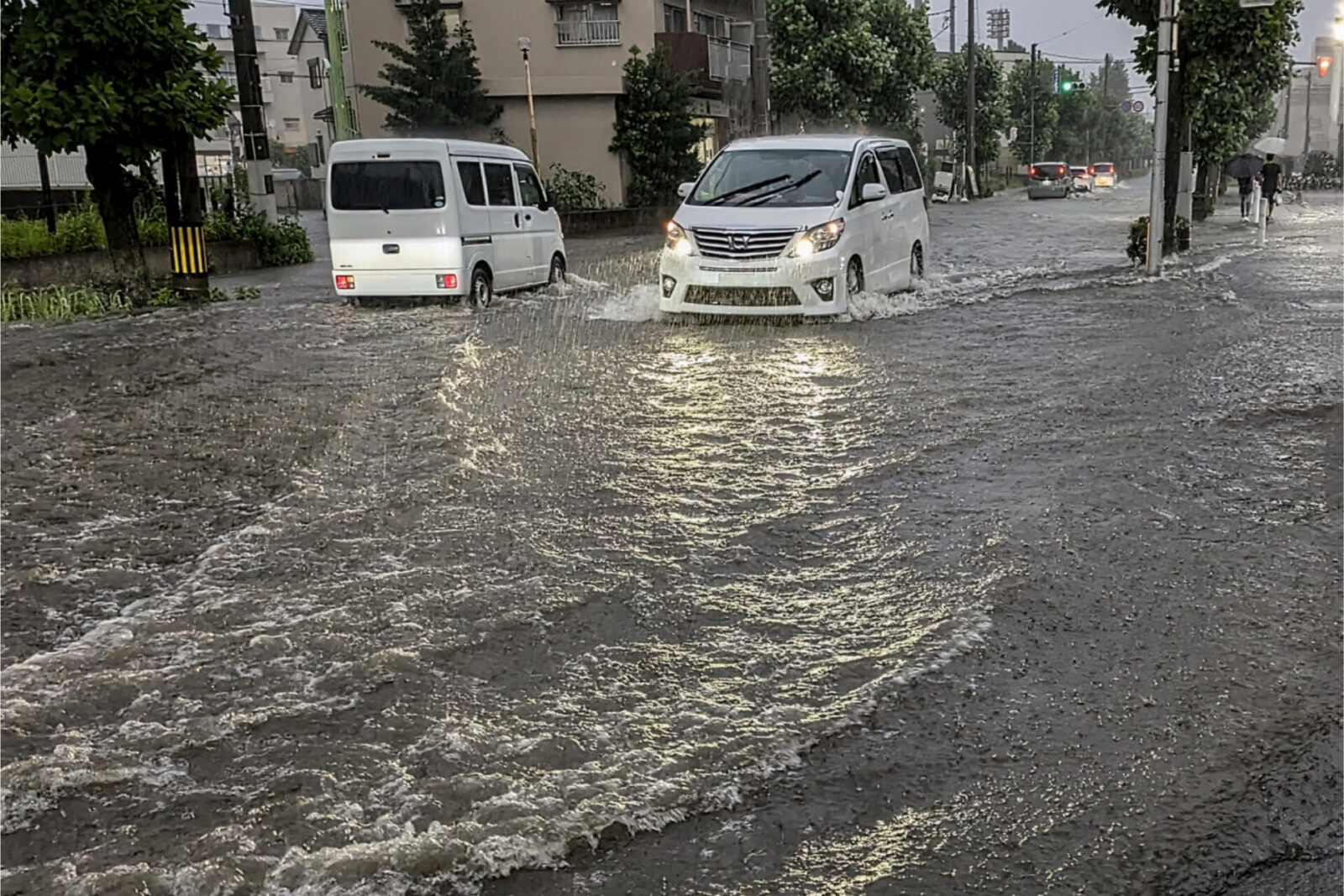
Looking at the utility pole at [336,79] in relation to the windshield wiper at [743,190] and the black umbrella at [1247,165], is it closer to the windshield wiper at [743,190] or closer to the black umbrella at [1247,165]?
the windshield wiper at [743,190]

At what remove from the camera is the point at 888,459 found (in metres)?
7.05

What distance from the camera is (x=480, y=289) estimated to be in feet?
48.5

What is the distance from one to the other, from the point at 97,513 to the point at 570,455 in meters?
2.58

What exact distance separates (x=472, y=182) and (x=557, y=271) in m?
2.87

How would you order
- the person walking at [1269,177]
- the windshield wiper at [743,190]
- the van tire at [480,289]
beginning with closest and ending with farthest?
the windshield wiper at [743,190]
the van tire at [480,289]
the person walking at [1269,177]

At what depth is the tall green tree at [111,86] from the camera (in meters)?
13.9

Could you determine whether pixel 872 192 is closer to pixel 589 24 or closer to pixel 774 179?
pixel 774 179

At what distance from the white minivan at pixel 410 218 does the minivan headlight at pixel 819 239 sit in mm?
4292

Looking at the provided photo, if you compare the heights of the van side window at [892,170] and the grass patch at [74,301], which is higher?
the van side window at [892,170]

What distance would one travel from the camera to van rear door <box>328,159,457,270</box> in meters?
14.0

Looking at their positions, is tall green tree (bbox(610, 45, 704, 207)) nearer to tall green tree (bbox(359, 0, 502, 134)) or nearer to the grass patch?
tall green tree (bbox(359, 0, 502, 134))

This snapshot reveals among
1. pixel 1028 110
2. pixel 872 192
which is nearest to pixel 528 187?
pixel 872 192

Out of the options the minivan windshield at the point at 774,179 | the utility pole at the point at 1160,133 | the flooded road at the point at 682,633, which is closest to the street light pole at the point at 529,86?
the utility pole at the point at 1160,133

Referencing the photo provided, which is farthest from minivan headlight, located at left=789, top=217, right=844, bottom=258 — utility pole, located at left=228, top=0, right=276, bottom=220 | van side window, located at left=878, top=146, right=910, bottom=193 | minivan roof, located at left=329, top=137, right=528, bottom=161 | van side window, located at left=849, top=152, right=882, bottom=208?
utility pole, located at left=228, top=0, right=276, bottom=220
